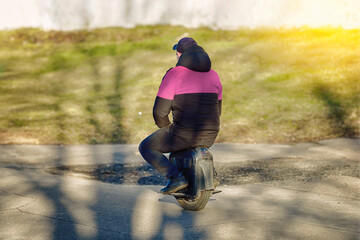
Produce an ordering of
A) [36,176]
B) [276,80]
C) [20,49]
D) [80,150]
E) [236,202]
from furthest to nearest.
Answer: [20,49]
[276,80]
[80,150]
[36,176]
[236,202]

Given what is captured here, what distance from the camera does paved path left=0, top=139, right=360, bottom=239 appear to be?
4.92 m

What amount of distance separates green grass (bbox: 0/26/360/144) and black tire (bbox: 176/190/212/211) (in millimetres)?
4770

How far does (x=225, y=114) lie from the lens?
12.2 metres

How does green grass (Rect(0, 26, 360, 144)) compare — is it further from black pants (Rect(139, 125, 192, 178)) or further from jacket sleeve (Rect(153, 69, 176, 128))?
jacket sleeve (Rect(153, 69, 176, 128))

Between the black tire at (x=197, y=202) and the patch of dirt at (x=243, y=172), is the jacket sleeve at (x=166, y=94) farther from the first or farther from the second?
the patch of dirt at (x=243, y=172)

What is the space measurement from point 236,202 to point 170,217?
3.41 feet

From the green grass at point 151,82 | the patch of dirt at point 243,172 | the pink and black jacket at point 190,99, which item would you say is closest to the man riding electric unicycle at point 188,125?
the pink and black jacket at point 190,99

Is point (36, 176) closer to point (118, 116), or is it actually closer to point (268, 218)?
point (268, 218)

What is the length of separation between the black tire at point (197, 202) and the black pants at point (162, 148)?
35cm

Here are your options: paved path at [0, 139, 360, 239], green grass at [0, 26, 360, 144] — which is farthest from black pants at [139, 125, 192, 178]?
green grass at [0, 26, 360, 144]

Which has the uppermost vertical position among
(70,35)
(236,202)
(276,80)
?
(70,35)

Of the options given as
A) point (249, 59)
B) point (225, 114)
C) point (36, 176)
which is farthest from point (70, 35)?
point (36, 176)

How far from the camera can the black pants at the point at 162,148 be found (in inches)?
216

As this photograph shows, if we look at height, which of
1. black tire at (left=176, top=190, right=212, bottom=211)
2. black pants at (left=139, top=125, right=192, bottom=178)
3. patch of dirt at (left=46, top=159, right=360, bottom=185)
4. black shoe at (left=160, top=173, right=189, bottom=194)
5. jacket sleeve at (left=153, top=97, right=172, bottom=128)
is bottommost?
patch of dirt at (left=46, top=159, right=360, bottom=185)
